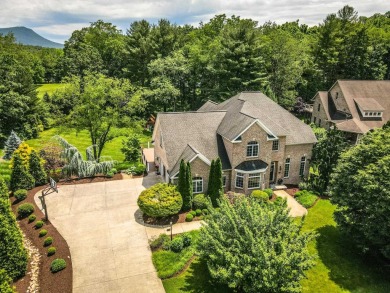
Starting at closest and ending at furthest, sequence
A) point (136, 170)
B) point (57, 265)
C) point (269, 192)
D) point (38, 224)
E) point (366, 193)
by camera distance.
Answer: point (57, 265), point (366, 193), point (38, 224), point (269, 192), point (136, 170)

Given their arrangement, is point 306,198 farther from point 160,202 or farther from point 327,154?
point 160,202

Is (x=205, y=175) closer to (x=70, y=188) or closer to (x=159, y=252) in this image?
(x=159, y=252)

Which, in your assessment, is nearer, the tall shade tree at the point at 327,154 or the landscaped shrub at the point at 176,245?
the landscaped shrub at the point at 176,245

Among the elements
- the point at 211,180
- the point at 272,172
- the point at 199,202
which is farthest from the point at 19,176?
the point at 272,172

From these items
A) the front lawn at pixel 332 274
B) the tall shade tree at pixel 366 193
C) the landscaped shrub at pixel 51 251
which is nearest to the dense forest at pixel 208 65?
the landscaped shrub at pixel 51 251

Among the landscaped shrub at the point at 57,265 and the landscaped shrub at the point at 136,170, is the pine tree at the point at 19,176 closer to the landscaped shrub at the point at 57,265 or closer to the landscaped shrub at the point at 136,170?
the landscaped shrub at the point at 136,170

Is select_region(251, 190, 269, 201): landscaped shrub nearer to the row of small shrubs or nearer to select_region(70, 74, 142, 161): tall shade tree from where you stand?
the row of small shrubs
